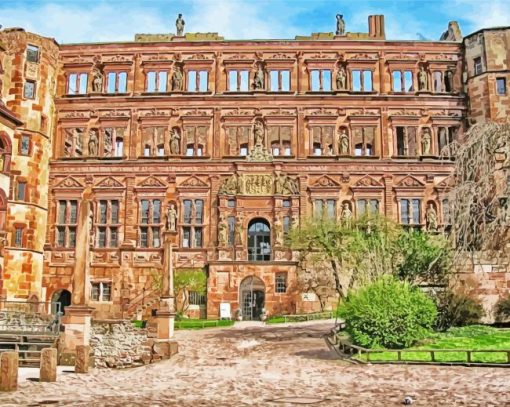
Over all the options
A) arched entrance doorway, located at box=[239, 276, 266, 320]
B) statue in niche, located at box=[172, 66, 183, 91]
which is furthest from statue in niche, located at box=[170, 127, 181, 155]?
arched entrance doorway, located at box=[239, 276, 266, 320]

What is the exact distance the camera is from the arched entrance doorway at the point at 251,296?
38438mm

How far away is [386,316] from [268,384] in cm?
649

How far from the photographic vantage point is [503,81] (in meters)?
40.8

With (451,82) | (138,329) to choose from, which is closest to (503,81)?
(451,82)

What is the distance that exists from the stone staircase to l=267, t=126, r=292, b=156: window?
76.7 ft

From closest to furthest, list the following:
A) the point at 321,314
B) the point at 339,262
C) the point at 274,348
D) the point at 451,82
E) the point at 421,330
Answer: the point at 421,330
the point at 274,348
the point at 339,262
the point at 321,314
the point at 451,82

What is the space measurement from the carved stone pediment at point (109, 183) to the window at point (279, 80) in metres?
12.9

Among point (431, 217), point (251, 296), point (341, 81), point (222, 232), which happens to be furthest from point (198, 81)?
point (431, 217)

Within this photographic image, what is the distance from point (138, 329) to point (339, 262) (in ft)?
39.8

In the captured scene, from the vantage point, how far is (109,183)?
41438 mm

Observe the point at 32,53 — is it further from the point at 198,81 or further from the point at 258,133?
the point at 258,133

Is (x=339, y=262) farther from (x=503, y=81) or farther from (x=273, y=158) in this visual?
(x=503, y=81)

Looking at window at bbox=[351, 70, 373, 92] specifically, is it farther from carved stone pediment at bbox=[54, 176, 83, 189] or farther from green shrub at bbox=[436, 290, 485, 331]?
carved stone pediment at bbox=[54, 176, 83, 189]

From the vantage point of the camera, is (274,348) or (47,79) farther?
(47,79)
